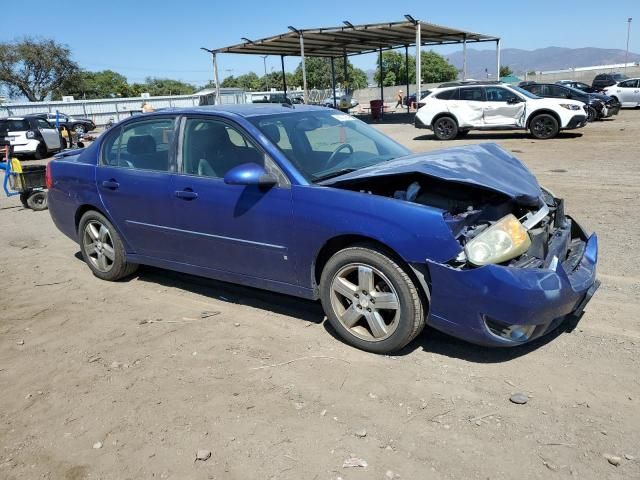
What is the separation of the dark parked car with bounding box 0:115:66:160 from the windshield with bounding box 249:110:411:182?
16928 mm

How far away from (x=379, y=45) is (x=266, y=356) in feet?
105

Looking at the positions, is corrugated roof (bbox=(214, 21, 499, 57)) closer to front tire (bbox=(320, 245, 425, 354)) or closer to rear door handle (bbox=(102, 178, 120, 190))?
rear door handle (bbox=(102, 178, 120, 190))

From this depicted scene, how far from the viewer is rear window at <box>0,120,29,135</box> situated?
19156mm

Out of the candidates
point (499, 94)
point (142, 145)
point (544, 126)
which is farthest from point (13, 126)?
point (544, 126)

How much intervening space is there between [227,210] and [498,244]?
201 cm

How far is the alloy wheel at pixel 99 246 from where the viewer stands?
5.36 metres

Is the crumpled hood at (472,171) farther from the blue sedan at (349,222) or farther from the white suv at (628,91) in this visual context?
the white suv at (628,91)

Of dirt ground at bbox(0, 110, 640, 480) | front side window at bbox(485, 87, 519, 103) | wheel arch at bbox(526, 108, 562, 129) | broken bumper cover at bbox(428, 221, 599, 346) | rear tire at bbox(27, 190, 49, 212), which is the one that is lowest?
dirt ground at bbox(0, 110, 640, 480)

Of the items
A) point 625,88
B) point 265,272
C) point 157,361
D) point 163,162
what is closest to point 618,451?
point 265,272

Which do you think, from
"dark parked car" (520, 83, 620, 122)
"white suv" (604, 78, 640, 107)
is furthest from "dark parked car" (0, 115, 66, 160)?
"white suv" (604, 78, 640, 107)

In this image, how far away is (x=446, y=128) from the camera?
17734 millimetres

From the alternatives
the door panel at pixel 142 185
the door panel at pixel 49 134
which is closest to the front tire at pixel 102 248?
the door panel at pixel 142 185

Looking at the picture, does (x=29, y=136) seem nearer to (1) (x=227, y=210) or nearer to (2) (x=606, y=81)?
(1) (x=227, y=210)

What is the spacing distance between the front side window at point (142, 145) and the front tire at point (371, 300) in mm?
1878
